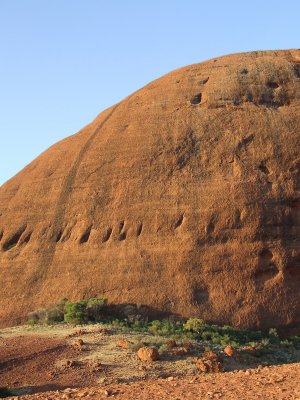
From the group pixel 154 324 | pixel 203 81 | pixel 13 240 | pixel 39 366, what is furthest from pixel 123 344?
pixel 203 81

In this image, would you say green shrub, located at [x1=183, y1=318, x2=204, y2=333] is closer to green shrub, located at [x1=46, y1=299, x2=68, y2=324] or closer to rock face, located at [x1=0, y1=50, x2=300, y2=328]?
rock face, located at [x1=0, y1=50, x2=300, y2=328]

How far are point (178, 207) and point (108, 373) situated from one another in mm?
9078

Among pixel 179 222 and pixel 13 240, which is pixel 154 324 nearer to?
pixel 179 222

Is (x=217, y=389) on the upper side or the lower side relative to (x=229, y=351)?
upper

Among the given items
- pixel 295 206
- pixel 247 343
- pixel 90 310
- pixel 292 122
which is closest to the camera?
pixel 247 343

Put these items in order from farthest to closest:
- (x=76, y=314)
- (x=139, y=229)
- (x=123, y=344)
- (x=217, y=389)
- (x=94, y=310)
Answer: (x=139, y=229)
(x=94, y=310)
(x=76, y=314)
(x=123, y=344)
(x=217, y=389)

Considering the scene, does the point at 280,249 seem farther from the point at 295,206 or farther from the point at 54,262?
the point at 54,262

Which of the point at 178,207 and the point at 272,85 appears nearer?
the point at 178,207

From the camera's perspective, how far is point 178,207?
23297mm

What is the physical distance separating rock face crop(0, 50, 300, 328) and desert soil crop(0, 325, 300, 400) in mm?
3204

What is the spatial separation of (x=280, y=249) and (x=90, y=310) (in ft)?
22.6

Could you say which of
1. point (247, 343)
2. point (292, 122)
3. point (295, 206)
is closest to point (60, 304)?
point (247, 343)

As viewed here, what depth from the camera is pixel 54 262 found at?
2422 cm

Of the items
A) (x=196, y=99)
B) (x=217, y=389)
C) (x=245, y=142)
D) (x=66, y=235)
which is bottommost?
(x=217, y=389)
